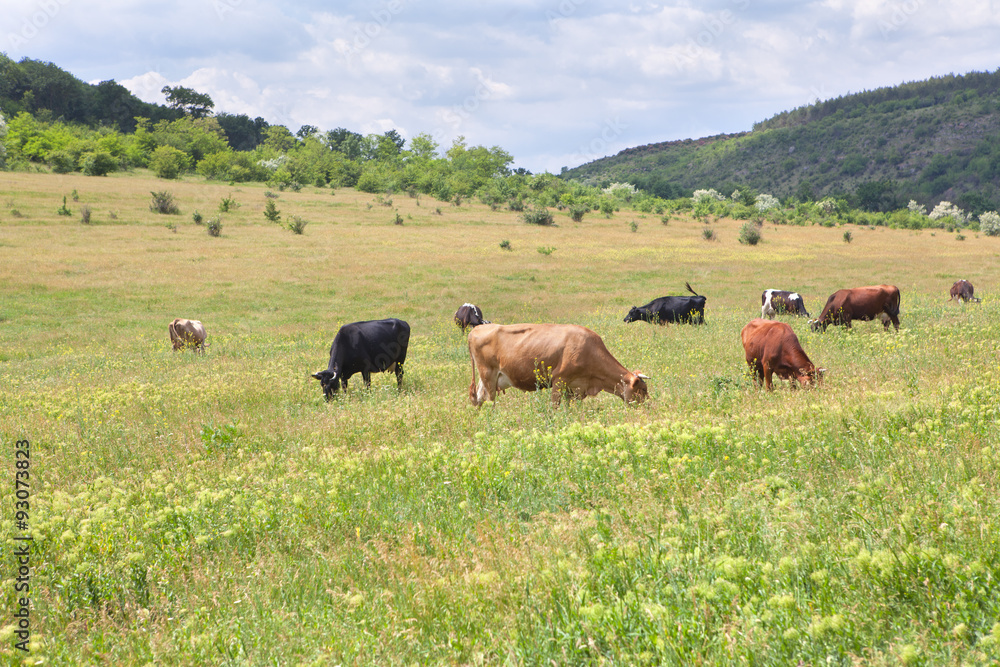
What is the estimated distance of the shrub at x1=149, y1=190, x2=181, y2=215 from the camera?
4478 centimetres

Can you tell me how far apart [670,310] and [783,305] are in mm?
3978

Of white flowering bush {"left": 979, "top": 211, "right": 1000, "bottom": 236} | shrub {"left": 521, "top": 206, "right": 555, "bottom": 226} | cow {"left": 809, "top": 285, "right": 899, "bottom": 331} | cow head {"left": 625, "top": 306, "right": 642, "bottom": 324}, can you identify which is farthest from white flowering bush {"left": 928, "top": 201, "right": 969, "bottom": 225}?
cow {"left": 809, "top": 285, "right": 899, "bottom": 331}

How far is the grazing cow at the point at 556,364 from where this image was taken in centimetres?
895

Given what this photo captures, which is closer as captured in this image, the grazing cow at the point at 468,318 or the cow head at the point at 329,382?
the cow head at the point at 329,382

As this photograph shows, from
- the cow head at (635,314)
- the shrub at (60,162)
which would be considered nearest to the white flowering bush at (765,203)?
the cow head at (635,314)

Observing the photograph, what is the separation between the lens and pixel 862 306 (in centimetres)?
1623

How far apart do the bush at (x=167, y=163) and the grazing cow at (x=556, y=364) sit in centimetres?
6661

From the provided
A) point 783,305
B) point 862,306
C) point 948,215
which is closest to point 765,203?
→ point 948,215

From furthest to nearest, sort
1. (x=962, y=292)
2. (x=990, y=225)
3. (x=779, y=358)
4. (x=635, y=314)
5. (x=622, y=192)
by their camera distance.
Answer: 1. (x=622, y=192)
2. (x=990, y=225)
3. (x=962, y=292)
4. (x=635, y=314)
5. (x=779, y=358)

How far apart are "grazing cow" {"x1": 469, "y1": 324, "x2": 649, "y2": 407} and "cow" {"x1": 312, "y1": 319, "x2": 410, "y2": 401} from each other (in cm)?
318

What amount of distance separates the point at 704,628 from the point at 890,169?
478ft

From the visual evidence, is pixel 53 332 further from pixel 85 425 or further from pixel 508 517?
pixel 508 517

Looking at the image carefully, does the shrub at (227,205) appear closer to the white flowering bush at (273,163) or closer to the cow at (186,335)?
the cow at (186,335)

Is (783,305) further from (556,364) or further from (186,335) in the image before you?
(186,335)
